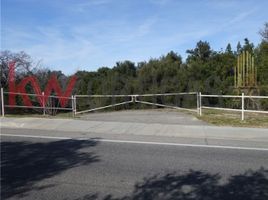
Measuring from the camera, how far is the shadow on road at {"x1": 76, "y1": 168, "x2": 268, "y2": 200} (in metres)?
5.97

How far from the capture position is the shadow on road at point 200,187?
19.6ft

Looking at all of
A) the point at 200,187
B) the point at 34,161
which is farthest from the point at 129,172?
the point at 34,161

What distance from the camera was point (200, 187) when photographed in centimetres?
644

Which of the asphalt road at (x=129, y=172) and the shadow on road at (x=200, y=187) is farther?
the asphalt road at (x=129, y=172)

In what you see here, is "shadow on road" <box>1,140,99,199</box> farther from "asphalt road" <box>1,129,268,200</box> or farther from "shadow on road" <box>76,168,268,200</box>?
"shadow on road" <box>76,168,268,200</box>

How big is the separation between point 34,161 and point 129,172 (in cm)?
207

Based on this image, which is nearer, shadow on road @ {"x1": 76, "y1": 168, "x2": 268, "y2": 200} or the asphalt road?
shadow on road @ {"x1": 76, "y1": 168, "x2": 268, "y2": 200}

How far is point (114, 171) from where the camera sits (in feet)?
24.3

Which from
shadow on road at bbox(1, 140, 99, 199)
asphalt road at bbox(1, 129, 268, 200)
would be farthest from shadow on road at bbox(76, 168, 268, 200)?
shadow on road at bbox(1, 140, 99, 199)

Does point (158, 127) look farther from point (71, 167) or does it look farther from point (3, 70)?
point (3, 70)

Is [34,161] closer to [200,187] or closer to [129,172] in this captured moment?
[129,172]

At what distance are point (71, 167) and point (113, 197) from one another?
1999mm

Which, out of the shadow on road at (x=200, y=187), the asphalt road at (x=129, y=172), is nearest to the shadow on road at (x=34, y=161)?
the asphalt road at (x=129, y=172)

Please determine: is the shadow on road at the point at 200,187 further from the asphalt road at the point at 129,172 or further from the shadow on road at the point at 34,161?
the shadow on road at the point at 34,161
